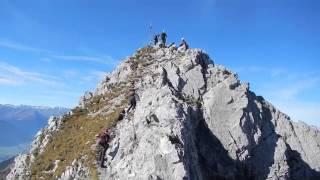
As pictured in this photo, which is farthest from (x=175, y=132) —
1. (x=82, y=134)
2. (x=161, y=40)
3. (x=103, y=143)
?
(x=161, y=40)

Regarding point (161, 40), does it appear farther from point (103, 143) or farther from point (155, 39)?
point (103, 143)

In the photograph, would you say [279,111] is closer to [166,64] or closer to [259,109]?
[259,109]

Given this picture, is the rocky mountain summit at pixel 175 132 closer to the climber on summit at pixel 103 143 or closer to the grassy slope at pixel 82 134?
the grassy slope at pixel 82 134

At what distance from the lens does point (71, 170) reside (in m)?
40.5

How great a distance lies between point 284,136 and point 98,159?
1290 inches

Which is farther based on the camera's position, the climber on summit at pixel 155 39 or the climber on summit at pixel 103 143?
the climber on summit at pixel 155 39

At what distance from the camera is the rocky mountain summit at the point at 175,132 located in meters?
38.0

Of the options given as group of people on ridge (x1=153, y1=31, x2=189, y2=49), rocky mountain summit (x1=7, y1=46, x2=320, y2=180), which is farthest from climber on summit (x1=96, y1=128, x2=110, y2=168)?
group of people on ridge (x1=153, y1=31, x2=189, y2=49)

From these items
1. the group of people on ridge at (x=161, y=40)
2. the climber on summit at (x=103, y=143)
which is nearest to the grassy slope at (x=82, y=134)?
the climber on summit at (x=103, y=143)

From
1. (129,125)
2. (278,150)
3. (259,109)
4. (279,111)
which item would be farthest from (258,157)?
(129,125)

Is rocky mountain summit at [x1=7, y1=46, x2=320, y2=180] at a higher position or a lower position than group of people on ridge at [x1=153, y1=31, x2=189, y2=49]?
lower

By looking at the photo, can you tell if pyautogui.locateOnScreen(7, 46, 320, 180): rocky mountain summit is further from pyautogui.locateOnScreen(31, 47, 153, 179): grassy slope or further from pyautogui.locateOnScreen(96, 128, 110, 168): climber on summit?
pyautogui.locateOnScreen(96, 128, 110, 168): climber on summit

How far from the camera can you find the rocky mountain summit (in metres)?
38.0

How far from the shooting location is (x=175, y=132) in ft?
127
